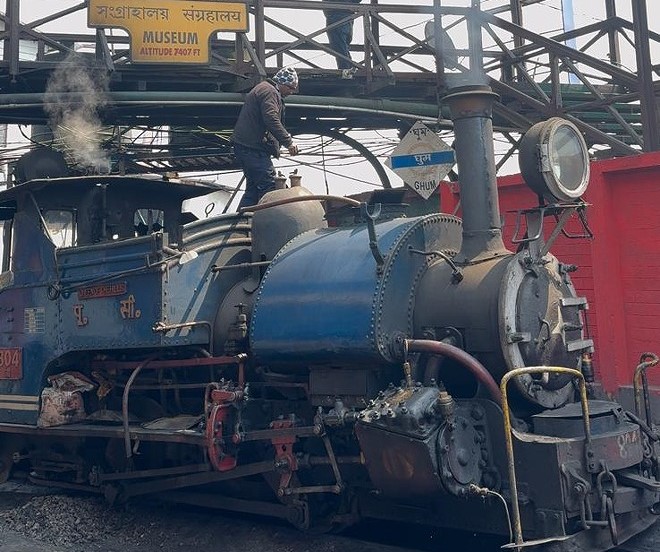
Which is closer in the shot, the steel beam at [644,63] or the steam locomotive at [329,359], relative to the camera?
the steam locomotive at [329,359]

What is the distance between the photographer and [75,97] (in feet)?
30.5

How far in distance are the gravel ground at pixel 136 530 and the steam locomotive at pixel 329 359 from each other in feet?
0.56

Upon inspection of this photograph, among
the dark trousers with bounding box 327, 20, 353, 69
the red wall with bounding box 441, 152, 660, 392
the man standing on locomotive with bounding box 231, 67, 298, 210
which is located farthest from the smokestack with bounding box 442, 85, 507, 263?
the dark trousers with bounding box 327, 20, 353, 69

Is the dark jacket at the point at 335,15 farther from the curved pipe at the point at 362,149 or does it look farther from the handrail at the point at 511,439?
the handrail at the point at 511,439

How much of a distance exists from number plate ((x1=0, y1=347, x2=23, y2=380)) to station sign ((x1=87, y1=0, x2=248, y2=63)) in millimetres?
4193

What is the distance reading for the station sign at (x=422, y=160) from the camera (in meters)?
8.29

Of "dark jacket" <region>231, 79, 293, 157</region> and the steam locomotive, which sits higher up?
"dark jacket" <region>231, 79, 293, 157</region>

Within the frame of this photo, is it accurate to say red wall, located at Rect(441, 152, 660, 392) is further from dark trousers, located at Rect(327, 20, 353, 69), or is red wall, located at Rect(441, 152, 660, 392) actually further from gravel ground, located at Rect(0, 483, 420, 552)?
dark trousers, located at Rect(327, 20, 353, 69)

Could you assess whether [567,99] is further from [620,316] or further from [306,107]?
[620,316]

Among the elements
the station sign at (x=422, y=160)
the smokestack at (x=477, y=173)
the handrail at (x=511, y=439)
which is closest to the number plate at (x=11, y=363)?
→ the smokestack at (x=477, y=173)

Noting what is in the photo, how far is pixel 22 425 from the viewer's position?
6188 mm

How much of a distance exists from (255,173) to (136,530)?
2.89 metres

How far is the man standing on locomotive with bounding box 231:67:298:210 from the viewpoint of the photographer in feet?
21.4

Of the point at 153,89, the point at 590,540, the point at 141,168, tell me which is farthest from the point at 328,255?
the point at 141,168
